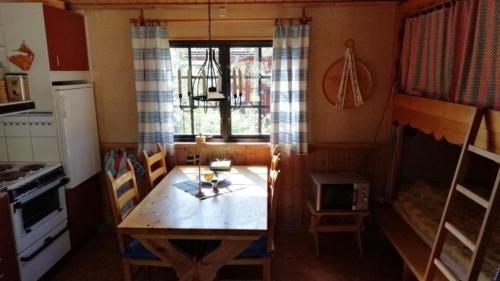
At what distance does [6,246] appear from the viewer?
2309 mm

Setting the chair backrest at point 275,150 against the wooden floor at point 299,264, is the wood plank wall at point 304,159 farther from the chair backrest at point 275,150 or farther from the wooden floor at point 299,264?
the wooden floor at point 299,264

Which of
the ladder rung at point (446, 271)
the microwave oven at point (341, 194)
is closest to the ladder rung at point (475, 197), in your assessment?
the ladder rung at point (446, 271)

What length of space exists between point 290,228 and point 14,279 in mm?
2451

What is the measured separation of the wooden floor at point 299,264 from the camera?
2840 mm

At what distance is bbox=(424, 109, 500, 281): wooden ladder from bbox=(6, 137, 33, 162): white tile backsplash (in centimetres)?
328

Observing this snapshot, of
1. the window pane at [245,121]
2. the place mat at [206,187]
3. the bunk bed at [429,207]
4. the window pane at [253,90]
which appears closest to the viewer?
the bunk bed at [429,207]

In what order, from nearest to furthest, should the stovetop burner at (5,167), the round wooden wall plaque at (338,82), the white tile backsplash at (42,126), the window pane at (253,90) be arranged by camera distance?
the stovetop burner at (5,167) < the white tile backsplash at (42,126) < the round wooden wall plaque at (338,82) < the window pane at (253,90)

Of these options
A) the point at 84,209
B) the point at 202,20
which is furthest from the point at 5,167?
the point at 202,20

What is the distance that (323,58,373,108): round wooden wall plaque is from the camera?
10.8 ft

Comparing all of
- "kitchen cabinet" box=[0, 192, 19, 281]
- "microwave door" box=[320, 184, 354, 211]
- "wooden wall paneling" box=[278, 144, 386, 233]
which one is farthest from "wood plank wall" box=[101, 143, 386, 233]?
"kitchen cabinet" box=[0, 192, 19, 281]

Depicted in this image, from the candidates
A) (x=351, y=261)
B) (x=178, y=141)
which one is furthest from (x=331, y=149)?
(x=178, y=141)

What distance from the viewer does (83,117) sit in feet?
10.6

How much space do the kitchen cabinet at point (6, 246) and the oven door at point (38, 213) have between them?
0.05 meters

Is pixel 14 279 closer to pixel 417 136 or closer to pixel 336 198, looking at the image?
pixel 336 198
